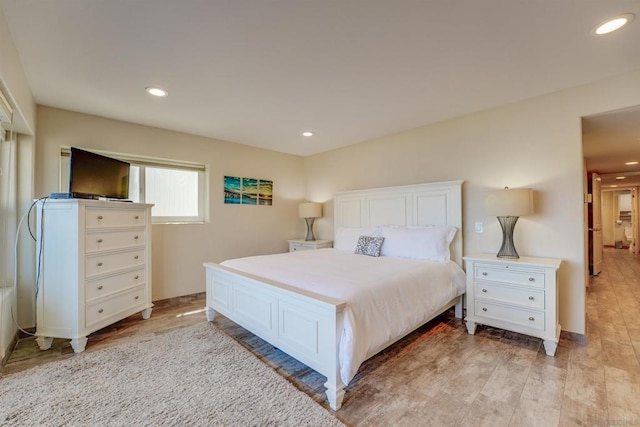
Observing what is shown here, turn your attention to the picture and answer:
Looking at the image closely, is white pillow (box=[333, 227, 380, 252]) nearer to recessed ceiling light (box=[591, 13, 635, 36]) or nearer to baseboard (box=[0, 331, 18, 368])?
recessed ceiling light (box=[591, 13, 635, 36])

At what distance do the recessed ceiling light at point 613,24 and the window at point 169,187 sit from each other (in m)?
4.20

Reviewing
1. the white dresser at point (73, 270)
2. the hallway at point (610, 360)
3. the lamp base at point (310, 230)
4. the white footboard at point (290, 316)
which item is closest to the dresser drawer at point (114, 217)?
the white dresser at point (73, 270)

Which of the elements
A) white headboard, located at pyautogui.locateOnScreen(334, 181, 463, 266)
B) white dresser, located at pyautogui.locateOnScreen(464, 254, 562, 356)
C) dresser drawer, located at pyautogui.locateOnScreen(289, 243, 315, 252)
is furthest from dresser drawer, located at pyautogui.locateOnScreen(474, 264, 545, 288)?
dresser drawer, located at pyautogui.locateOnScreen(289, 243, 315, 252)

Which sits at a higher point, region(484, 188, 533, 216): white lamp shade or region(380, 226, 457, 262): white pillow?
region(484, 188, 533, 216): white lamp shade

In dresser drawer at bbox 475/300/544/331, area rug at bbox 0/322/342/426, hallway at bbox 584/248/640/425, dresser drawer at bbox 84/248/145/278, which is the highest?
dresser drawer at bbox 84/248/145/278

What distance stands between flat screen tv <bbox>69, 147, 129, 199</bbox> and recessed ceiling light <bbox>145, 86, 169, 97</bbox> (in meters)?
0.83

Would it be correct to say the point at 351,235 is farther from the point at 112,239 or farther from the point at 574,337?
the point at 112,239

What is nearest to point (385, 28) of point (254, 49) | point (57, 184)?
point (254, 49)

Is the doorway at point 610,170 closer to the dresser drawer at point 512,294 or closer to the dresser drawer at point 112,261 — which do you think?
the dresser drawer at point 512,294

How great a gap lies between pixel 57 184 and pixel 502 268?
4.53m

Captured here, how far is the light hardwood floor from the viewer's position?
162cm

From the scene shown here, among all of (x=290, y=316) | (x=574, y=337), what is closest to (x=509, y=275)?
(x=574, y=337)

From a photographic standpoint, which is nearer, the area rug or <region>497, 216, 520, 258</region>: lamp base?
the area rug

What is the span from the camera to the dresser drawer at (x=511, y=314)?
7.77 feet
